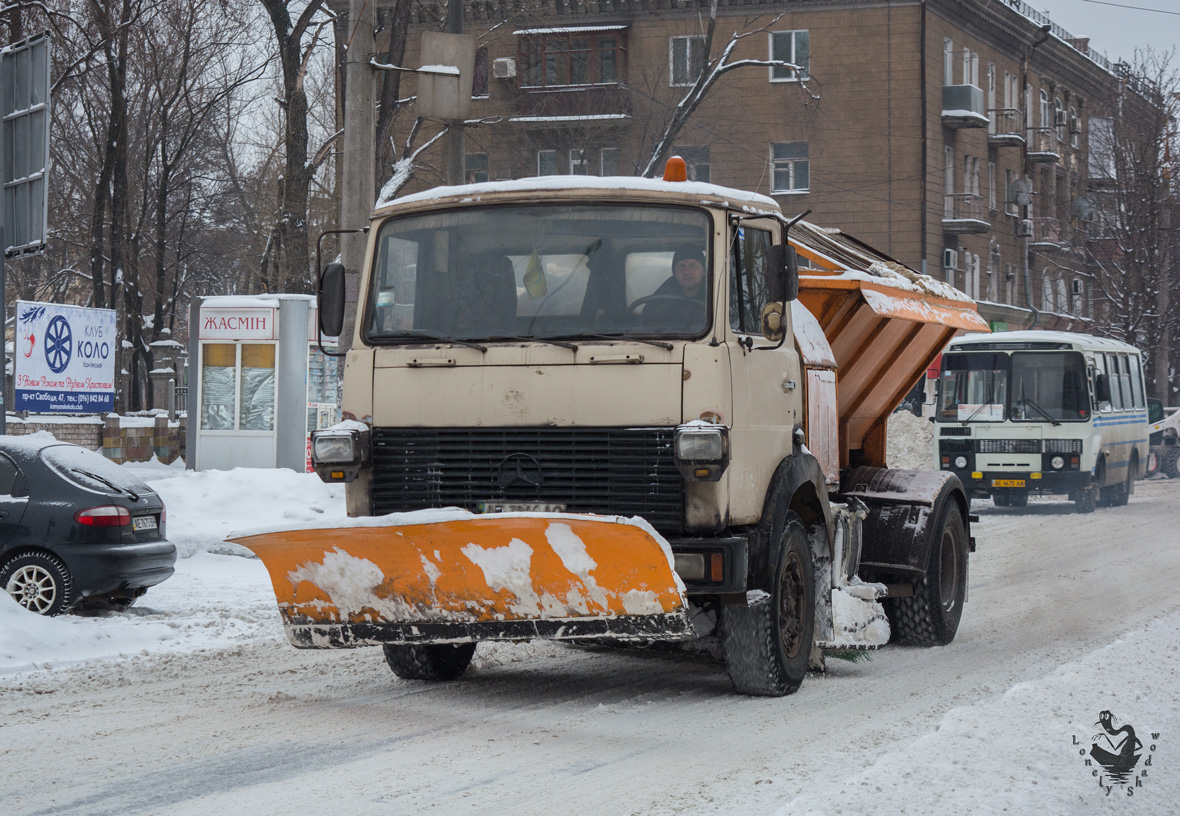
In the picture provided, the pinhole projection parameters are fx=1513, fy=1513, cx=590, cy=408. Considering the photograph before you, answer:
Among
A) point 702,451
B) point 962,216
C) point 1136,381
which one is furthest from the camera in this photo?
point 962,216

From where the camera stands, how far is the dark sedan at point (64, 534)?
10680 millimetres

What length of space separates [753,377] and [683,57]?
39.9 meters

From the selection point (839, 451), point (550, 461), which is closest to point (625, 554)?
point (550, 461)

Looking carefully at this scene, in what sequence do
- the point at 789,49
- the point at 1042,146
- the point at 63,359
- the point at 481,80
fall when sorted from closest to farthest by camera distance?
1. the point at 63,359
2. the point at 789,49
3. the point at 481,80
4. the point at 1042,146

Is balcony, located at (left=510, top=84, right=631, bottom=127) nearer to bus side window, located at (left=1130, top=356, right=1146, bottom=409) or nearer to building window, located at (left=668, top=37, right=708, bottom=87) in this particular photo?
building window, located at (left=668, top=37, right=708, bottom=87)

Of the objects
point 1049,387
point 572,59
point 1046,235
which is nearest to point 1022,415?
point 1049,387

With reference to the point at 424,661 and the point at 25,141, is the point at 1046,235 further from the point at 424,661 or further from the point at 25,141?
the point at 424,661

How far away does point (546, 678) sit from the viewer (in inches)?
344

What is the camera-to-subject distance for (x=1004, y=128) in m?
52.5

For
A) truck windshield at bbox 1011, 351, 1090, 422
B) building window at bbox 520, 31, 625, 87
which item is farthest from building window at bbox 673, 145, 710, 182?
truck windshield at bbox 1011, 351, 1090, 422

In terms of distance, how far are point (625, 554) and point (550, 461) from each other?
713mm

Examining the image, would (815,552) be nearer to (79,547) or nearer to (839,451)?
(839,451)

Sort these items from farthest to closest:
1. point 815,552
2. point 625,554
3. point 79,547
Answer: point 79,547, point 815,552, point 625,554

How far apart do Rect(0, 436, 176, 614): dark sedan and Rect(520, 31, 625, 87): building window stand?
119ft
